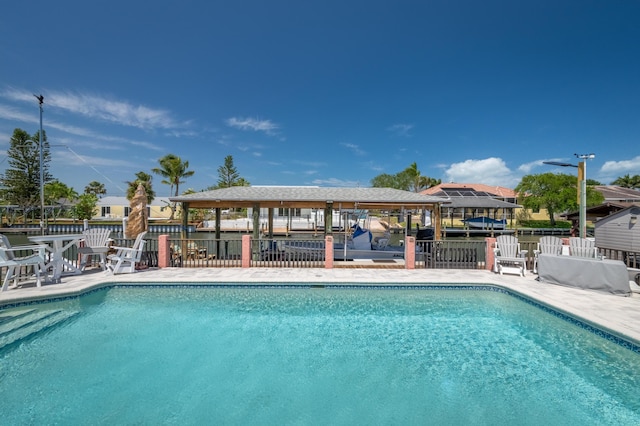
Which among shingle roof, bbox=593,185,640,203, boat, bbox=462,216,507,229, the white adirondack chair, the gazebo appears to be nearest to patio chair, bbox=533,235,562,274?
the gazebo

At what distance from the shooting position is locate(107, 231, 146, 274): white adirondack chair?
32.3 feet

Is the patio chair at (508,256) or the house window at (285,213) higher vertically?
the house window at (285,213)

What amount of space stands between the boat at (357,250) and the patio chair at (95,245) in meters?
6.24

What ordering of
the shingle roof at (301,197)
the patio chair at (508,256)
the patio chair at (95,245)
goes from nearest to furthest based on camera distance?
the patio chair at (95,245) → the patio chair at (508,256) → the shingle roof at (301,197)

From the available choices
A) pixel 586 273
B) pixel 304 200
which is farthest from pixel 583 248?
pixel 304 200

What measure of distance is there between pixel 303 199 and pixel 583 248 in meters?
9.67

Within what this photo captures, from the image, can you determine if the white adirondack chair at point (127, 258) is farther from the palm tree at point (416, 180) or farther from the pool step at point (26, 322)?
the palm tree at point (416, 180)

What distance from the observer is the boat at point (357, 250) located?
40.4 ft

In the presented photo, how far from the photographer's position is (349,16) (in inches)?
624

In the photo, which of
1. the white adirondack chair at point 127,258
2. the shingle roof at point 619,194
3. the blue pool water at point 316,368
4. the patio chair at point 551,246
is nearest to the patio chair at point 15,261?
the blue pool water at point 316,368

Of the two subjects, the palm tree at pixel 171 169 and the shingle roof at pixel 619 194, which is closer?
the shingle roof at pixel 619 194

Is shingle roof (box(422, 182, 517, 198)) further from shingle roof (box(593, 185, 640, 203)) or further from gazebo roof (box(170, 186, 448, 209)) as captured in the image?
gazebo roof (box(170, 186, 448, 209))

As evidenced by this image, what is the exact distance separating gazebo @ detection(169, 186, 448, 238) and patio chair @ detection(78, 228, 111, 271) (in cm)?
268

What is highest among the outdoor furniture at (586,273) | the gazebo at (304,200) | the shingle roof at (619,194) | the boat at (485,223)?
the shingle roof at (619,194)
